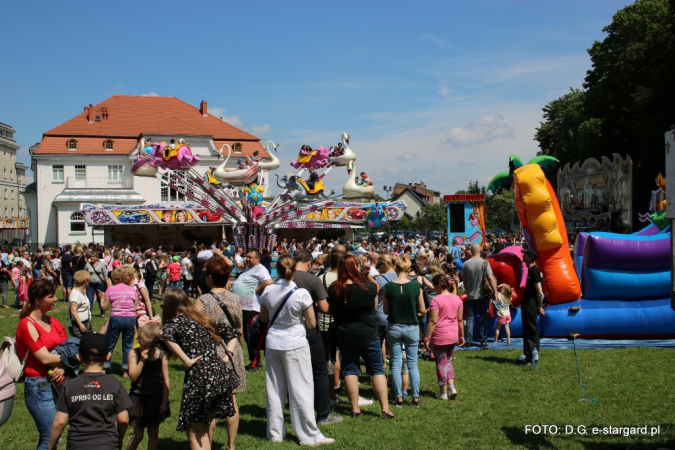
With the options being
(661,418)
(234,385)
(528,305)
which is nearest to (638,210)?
(528,305)

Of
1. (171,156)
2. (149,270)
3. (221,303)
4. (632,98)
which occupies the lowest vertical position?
(149,270)

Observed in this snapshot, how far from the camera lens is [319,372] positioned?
588 cm

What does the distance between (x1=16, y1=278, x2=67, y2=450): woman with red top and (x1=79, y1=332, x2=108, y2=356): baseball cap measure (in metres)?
0.73

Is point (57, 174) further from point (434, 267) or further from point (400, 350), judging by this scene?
point (400, 350)

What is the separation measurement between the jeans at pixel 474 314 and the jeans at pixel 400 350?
342 centimetres

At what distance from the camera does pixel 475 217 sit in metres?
27.6

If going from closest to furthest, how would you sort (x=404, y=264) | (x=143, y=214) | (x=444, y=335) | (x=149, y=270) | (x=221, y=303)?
(x=221, y=303) < (x=404, y=264) < (x=444, y=335) < (x=149, y=270) < (x=143, y=214)

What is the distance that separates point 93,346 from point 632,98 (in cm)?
3485

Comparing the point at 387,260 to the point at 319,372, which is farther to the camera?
the point at 387,260

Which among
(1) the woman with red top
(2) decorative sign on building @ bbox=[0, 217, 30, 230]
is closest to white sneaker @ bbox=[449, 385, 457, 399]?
(1) the woman with red top

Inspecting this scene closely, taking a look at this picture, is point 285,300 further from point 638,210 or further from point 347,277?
point 638,210

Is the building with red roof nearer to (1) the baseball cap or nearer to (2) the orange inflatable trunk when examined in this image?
(2) the orange inflatable trunk

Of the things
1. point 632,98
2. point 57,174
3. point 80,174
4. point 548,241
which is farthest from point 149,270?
point 57,174

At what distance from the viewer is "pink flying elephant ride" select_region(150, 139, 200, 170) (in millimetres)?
21703
